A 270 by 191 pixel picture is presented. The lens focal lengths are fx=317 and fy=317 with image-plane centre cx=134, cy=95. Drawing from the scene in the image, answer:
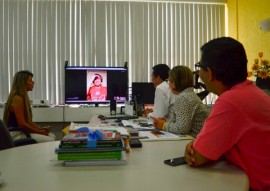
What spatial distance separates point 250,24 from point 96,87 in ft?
7.43

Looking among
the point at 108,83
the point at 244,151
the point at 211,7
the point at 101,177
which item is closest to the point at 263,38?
the point at 211,7

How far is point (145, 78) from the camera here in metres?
4.87

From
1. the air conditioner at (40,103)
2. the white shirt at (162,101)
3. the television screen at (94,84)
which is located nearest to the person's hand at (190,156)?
the white shirt at (162,101)

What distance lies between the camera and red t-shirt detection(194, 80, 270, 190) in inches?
44.0

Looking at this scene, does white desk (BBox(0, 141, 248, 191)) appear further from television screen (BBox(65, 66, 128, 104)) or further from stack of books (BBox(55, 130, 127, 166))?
television screen (BBox(65, 66, 128, 104))

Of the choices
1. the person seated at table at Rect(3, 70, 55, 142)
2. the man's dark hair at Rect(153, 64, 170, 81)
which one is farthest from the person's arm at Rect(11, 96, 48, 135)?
the man's dark hair at Rect(153, 64, 170, 81)

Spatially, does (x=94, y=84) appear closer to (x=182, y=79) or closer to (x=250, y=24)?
(x=182, y=79)

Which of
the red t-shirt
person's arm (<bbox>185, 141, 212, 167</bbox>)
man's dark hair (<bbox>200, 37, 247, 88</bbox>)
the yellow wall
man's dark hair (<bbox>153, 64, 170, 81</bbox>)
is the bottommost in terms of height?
person's arm (<bbox>185, 141, 212, 167</bbox>)

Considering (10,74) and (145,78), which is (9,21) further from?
(145,78)

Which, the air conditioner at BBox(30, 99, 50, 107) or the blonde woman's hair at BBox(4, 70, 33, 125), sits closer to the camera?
the blonde woman's hair at BBox(4, 70, 33, 125)

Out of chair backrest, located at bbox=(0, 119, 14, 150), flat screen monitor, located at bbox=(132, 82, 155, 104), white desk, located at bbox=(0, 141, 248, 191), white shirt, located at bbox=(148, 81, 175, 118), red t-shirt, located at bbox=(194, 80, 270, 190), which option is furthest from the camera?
flat screen monitor, located at bbox=(132, 82, 155, 104)

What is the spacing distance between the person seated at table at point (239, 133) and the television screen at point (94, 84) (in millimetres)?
3205

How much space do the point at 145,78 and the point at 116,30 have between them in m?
0.85

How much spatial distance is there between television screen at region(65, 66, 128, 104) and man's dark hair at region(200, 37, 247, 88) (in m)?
3.14
